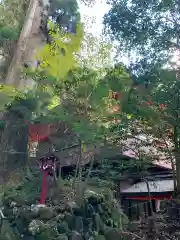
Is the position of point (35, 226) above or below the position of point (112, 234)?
above

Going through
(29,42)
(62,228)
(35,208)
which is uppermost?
(29,42)

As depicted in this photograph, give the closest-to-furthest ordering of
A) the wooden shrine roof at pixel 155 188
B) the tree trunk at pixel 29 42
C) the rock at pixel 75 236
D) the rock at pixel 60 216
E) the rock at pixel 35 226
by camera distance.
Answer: the rock at pixel 35 226 → the rock at pixel 75 236 → the rock at pixel 60 216 → the wooden shrine roof at pixel 155 188 → the tree trunk at pixel 29 42

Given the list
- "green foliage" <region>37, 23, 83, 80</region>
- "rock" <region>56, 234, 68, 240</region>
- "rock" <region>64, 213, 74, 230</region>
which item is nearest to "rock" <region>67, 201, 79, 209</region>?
"rock" <region>64, 213, 74, 230</region>

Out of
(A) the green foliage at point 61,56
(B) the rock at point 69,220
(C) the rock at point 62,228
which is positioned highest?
(A) the green foliage at point 61,56

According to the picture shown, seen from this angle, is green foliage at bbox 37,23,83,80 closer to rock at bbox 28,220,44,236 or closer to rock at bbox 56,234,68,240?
rock at bbox 28,220,44,236

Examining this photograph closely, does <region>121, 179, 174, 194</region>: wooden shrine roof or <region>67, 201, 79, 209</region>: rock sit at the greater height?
<region>121, 179, 174, 194</region>: wooden shrine roof

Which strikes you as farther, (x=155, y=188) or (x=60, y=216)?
(x=155, y=188)

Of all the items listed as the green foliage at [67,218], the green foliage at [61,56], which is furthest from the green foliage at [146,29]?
the green foliage at [67,218]

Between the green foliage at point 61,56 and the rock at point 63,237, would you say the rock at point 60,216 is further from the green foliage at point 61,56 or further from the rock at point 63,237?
the green foliage at point 61,56

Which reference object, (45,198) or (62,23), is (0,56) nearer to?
(62,23)

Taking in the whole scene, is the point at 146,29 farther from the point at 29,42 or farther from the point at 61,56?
the point at 29,42

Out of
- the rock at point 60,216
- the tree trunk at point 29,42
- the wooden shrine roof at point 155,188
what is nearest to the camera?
the rock at point 60,216

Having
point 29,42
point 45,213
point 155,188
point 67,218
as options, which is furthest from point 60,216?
point 29,42

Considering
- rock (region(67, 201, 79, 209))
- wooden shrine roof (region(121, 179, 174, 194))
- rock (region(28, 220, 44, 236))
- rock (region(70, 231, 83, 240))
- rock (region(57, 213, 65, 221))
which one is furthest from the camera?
wooden shrine roof (region(121, 179, 174, 194))
